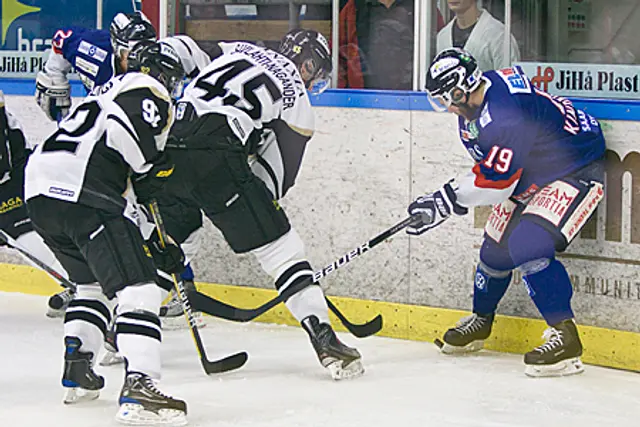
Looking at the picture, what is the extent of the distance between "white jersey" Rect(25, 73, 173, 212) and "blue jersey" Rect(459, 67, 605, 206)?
A: 3.56 ft

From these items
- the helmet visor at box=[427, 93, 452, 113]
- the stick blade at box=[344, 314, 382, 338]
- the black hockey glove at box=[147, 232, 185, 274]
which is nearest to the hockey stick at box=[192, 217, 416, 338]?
the stick blade at box=[344, 314, 382, 338]

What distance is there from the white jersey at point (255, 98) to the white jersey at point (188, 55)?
26 cm

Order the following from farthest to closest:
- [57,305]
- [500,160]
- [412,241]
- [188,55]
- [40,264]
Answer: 1. [57,305]
2. [40,264]
3. [412,241]
4. [188,55]
5. [500,160]

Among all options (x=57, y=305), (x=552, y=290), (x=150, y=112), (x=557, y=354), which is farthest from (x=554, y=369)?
(x=57, y=305)

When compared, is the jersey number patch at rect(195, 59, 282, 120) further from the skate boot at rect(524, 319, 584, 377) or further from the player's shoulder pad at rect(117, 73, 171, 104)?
the skate boot at rect(524, 319, 584, 377)

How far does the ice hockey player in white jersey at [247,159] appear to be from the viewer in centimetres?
407

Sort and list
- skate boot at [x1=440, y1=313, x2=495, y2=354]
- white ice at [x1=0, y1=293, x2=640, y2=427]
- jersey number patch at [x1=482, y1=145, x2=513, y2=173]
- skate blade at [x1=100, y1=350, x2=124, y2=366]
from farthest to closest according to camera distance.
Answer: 1. skate boot at [x1=440, y1=313, x2=495, y2=354]
2. skate blade at [x1=100, y1=350, x2=124, y2=366]
3. jersey number patch at [x1=482, y1=145, x2=513, y2=173]
4. white ice at [x1=0, y1=293, x2=640, y2=427]

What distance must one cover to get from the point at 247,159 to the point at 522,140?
0.90 metres

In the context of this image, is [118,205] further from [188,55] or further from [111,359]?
[188,55]

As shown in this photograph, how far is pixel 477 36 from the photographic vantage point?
4672 mm

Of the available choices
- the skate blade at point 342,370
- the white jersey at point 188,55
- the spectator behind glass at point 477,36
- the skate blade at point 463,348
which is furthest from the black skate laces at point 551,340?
the white jersey at point 188,55

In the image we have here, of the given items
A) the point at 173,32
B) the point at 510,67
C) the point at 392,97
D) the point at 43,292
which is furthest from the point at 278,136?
the point at 43,292

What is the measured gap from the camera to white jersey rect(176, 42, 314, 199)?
4113 millimetres

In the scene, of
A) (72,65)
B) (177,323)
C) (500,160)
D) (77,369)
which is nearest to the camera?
(77,369)
